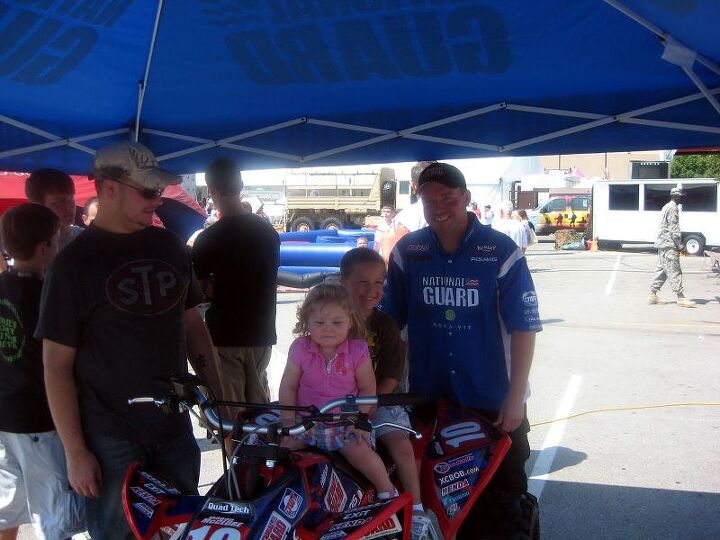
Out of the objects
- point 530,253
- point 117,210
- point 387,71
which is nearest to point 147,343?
point 117,210

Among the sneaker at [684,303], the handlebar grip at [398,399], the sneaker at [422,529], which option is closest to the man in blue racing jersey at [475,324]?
the sneaker at [422,529]

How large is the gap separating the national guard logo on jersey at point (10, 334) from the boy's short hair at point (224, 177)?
4.89 feet

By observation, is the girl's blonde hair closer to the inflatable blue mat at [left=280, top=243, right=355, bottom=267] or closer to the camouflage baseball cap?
the camouflage baseball cap

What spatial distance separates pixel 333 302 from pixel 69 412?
99 cm

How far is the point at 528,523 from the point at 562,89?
239 cm

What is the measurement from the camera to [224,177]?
13.4 ft

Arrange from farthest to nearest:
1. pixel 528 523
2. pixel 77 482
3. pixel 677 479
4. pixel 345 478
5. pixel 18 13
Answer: pixel 677 479
pixel 18 13
pixel 528 523
pixel 77 482
pixel 345 478

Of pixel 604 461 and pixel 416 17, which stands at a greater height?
pixel 416 17

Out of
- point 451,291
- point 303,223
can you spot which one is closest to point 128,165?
point 451,291

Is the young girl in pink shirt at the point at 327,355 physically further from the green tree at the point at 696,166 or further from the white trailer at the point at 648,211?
the green tree at the point at 696,166

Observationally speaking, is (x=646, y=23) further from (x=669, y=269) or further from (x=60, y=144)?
(x=669, y=269)

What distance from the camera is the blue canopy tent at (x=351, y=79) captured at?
3.30 m

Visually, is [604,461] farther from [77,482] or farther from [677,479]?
[77,482]

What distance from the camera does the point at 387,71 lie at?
3.86 meters
